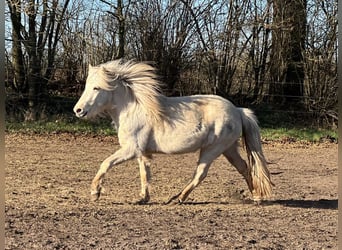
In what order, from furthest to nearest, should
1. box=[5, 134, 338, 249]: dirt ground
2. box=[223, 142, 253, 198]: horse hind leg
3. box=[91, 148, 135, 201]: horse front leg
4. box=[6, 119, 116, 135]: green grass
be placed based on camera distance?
box=[6, 119, 116, 135]: green grass
box=[223, 142, 253, 198]: horse hind leg
box=[91, 148, 135, 201]: horse front leg
box=[5, 134, 338, 249]: dirt ground

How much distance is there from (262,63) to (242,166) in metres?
11.3

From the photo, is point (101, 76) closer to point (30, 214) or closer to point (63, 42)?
point (30, 214)

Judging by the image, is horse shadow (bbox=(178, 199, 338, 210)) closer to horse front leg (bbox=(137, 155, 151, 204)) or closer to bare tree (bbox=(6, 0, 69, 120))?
horse front leg (bbox=(137, 155, 151, 204))

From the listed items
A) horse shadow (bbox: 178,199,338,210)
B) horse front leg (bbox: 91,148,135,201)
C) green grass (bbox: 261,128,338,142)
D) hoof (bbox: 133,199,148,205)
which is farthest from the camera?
green grass (bbox: 261,128,338,142)

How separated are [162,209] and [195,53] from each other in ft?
36.2

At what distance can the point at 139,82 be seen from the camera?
6.01 m

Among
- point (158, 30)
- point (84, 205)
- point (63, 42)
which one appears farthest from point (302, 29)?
point (84, 205)

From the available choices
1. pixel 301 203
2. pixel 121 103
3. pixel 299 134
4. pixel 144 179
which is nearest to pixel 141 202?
pixel 144 179

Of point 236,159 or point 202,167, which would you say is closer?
point 202,167

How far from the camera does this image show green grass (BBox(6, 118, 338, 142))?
524 inches

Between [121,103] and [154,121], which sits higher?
[121,103]

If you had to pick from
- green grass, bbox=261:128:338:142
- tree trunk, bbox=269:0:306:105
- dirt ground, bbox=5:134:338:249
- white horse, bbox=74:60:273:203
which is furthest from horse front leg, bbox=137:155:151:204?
tree trunk, bbox=269:0:306:105

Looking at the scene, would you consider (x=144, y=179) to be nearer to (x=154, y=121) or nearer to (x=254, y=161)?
(x=154, y=121)

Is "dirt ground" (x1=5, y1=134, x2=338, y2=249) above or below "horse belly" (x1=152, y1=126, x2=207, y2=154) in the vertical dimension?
below
